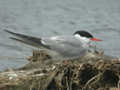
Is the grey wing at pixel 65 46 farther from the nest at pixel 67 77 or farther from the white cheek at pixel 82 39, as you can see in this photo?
the nest at pixel 67 77

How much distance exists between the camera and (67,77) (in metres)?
6.66

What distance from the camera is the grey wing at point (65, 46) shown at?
7781 millimetres

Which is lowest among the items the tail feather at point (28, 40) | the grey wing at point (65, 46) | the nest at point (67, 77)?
the nest at point (67, 77)

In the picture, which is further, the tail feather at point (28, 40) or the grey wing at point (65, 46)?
the grey wing at point (65, 46)

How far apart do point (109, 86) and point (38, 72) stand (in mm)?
1123

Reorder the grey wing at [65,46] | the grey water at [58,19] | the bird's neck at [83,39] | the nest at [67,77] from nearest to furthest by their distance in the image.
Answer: the nest at [67,77], the grey wing at [65,46], the bird's neck at [83,39], the grey water at [58,19]

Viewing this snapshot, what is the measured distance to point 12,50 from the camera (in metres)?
11.5

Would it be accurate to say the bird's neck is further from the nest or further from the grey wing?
the nest

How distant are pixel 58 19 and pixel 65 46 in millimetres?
6630

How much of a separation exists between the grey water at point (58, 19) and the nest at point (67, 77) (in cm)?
417

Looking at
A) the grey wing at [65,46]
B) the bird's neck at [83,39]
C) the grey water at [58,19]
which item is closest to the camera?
the grey wing at [65,46]

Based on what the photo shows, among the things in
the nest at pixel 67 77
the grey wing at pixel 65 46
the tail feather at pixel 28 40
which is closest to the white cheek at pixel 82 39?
the grey wing at pixel 65 46

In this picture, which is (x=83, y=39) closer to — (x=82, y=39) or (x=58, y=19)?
(x=82, y=39)

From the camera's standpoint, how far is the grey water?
39.1 feet
